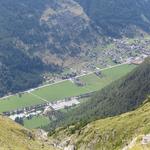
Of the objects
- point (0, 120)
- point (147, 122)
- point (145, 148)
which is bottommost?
point (147, 122)

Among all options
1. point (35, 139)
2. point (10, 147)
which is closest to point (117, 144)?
point (35, 139)

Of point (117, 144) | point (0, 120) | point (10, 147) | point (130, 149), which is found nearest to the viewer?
point (130, 149)

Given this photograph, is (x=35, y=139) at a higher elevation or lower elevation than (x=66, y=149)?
higher

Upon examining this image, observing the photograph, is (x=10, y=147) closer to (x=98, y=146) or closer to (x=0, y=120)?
(x=0, y=120)

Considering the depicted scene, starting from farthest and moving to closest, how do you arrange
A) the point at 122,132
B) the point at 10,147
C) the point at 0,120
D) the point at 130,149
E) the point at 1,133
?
the point at 122,132 < the point at 0,120 < the point at 1,133 < the point at 10,147 < the point at 130,149

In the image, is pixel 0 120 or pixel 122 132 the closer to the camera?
pixel 0 120

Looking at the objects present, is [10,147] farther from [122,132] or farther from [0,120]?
[122,132]

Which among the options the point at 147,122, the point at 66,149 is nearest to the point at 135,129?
the point at 147,122
